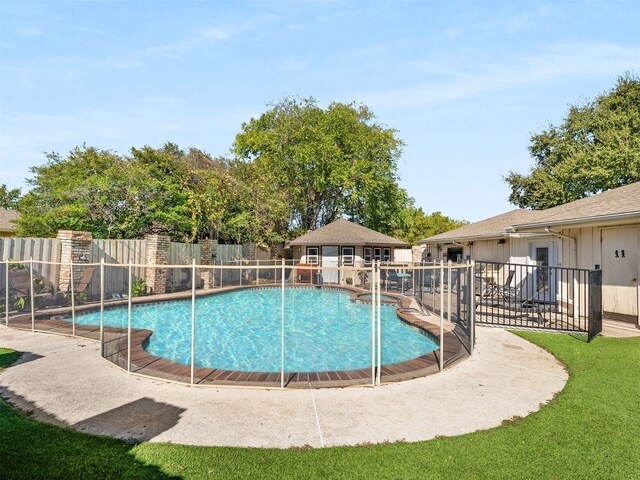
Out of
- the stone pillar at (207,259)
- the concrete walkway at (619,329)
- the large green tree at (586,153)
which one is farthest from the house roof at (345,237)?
the concrete walkway at (619,329)

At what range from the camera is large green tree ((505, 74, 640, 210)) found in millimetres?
24156

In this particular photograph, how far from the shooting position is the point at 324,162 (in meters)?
30.0

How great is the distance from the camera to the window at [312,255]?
25.5 meters

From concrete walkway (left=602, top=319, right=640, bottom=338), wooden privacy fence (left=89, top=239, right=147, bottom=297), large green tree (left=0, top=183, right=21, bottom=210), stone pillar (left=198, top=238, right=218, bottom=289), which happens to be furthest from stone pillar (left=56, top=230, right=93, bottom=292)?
large green tree (left=0, top=183, right=21, bottom=210)

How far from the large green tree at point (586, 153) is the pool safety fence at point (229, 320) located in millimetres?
16485

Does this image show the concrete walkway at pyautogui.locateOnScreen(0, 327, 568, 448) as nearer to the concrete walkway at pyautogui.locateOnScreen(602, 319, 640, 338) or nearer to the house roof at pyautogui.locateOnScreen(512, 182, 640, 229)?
the concrete walkway at pyautogui.locateOnScreen(602, 319, 640, 338)

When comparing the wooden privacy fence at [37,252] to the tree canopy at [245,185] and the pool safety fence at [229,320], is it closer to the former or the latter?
the pool safety fence at [229,320]

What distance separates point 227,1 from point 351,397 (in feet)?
35.2

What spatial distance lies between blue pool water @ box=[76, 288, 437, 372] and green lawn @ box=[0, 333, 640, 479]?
3885 millimetres

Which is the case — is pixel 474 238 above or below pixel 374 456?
above

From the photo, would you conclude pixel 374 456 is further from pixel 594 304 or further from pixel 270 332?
pixel 270 332

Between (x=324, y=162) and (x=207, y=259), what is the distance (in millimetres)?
14296

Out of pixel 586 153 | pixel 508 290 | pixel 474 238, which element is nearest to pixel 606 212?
pixel 508 290

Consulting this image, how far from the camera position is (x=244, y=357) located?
8406mm
